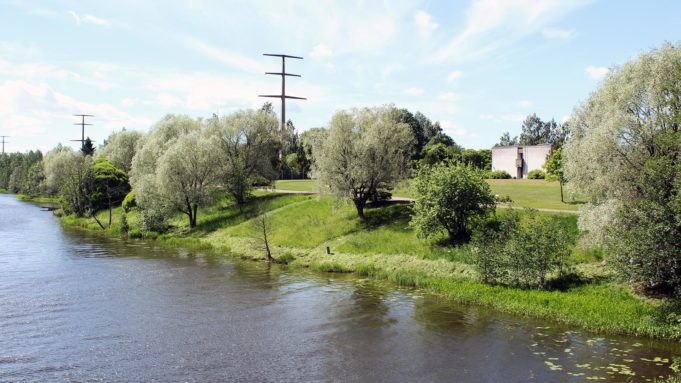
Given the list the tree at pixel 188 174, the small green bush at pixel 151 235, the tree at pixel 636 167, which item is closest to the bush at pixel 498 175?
the tree at pixel 188 174

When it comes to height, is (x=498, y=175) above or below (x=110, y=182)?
above

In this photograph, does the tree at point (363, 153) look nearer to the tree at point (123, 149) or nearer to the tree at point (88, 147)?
the tree at point (123, 149)

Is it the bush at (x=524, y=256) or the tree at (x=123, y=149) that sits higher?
the tree at (x=123, y=149)

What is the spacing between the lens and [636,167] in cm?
2798

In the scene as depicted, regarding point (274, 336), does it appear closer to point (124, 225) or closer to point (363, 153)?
point (363, 153)

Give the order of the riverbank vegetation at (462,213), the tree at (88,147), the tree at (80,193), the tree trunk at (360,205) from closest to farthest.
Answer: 1. the riverbank vegetation at (462,213)
2. the tree trunk at (360,205)
3. the tree at (80,193)
4. the tree at (88,147)

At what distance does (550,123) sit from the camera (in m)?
181

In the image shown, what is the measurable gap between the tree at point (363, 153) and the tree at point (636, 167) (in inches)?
724

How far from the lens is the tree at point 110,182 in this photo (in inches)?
3253

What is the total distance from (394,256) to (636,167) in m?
17.7

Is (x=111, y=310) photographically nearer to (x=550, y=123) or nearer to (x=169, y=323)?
(x=169, y=323)

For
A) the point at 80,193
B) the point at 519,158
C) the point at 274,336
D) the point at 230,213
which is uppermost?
the point at 519,158

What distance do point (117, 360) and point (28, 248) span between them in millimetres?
35857

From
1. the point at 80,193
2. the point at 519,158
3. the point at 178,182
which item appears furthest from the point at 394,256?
the point at 519,158
